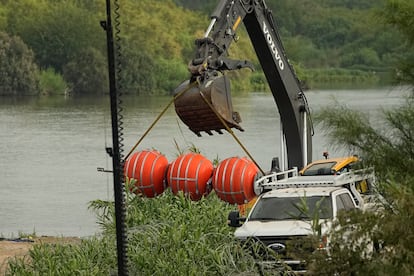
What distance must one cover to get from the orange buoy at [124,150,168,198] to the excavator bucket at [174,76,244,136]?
230 centimetres

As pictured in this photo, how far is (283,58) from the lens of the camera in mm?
18516

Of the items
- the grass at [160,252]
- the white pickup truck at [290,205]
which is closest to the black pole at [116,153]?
the grass at [160,252]

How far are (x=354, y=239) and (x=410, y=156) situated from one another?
108cm

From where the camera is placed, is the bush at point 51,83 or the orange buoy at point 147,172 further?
the bush at point 51,83

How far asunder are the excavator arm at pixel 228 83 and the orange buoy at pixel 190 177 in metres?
1.50

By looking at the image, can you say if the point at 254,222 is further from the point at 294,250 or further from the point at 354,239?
the point at 354,239

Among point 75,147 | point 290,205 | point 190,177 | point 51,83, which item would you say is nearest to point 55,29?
point 51,83

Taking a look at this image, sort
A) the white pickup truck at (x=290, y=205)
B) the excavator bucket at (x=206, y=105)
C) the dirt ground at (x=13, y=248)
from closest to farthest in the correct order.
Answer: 1. the white pickup truck at (x=290, y=205)
2. the excavator bucket at (x=206, y=105)
3. the dirt ground at (x=13, y=248)

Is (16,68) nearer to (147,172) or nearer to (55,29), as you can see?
(55,29)

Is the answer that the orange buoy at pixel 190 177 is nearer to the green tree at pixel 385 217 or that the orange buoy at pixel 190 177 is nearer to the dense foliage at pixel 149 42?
the green tree at pixel 385 217

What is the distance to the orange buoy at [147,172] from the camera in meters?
18.2

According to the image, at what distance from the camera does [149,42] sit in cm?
7238

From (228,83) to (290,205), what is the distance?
2.49 meters

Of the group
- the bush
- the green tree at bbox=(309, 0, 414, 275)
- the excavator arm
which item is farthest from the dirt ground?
the bush
